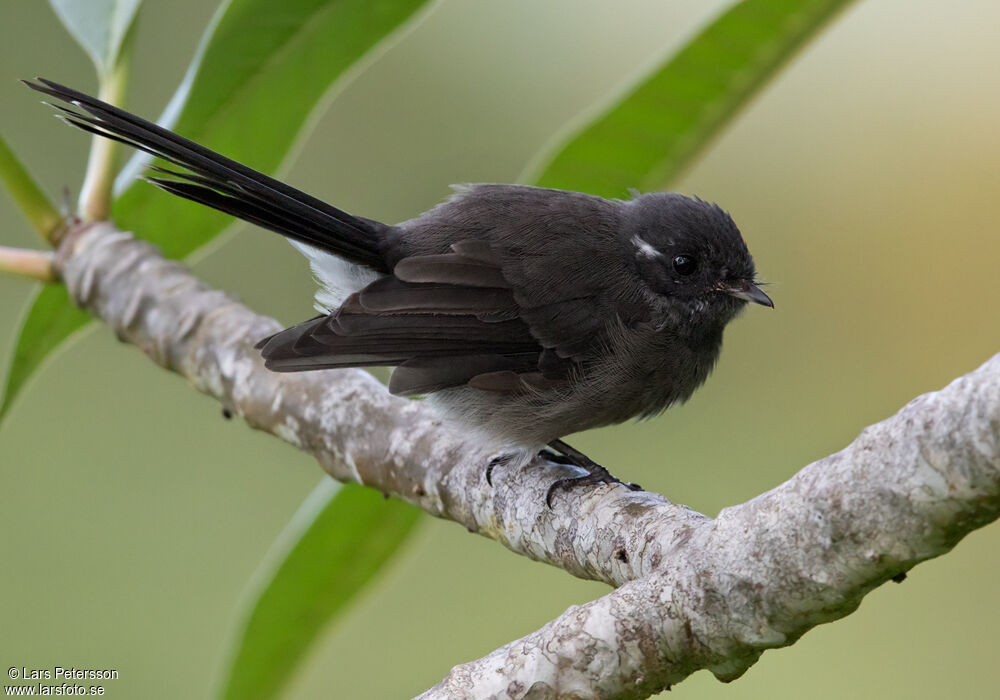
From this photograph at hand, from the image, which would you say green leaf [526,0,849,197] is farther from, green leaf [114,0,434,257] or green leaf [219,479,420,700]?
green leaf [219,479,420,700]

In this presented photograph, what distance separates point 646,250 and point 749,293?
0.35 metres

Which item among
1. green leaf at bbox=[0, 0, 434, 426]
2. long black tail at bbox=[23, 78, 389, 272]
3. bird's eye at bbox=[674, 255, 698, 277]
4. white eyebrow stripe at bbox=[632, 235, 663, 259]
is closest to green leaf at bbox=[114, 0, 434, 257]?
green leaf at bbox=[0, 0, 434, 426]

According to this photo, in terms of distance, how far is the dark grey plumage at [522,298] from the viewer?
111 inches

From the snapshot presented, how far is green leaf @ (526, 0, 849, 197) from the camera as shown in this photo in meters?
2.73

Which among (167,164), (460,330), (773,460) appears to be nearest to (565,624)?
(460,330)

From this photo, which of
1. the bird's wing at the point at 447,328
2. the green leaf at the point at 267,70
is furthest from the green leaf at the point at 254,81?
the bird's wing at the point at 447,328

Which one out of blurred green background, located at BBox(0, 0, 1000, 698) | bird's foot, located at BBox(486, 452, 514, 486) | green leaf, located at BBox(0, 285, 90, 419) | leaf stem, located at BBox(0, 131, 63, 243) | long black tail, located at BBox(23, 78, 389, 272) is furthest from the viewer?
blurred green background, located at BBox(0, 0, 1000, 698)

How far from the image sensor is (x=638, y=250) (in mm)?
3254

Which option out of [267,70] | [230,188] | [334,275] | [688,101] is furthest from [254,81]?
[688,101]

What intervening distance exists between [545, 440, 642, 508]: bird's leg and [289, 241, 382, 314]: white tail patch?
80 centimetres

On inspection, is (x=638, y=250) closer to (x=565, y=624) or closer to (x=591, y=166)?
(x=591, y=166)

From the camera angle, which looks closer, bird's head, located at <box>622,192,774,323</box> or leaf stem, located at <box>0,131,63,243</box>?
leaf stem, located at <box>0,131,63,243</box>

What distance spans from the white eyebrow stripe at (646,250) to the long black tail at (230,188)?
2.70ft

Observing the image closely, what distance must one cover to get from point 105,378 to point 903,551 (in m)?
5.65
